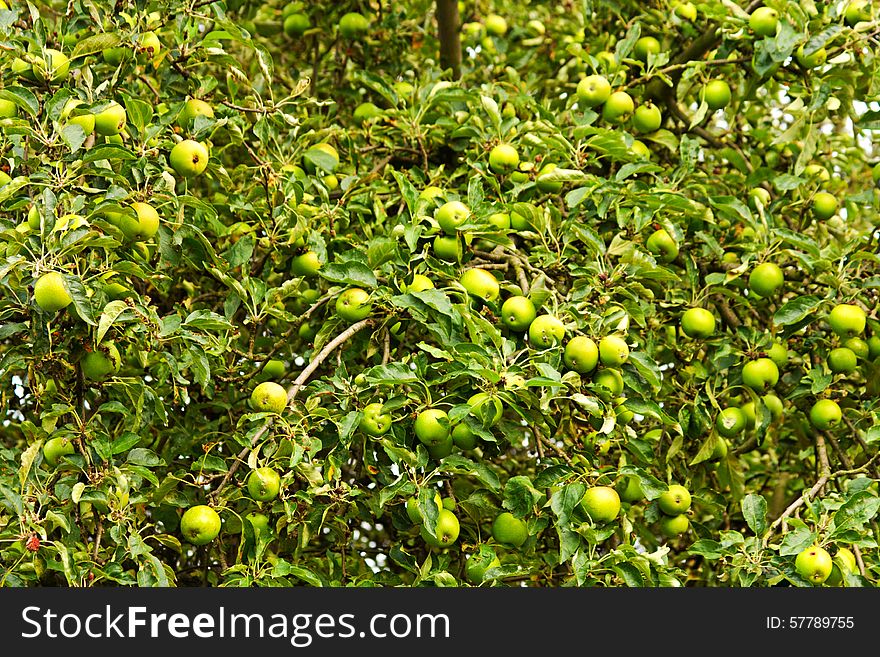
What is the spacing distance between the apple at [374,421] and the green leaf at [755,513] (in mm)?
902

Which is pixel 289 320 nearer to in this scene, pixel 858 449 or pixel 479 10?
pixel 858 449

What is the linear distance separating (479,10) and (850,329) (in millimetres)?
2208

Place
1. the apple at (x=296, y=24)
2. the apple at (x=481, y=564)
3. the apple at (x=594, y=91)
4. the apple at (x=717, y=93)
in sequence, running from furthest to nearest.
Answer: the apple at (x=296, y=24), the apple at (x=717, y=93), the apple at (x=594, y=91), the apple at (x=481, y=564)

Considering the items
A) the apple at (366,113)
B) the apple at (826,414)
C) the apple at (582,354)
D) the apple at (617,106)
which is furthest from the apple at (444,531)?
the apple at (366,113)

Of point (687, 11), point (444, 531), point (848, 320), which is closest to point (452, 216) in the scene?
point (444, 531)

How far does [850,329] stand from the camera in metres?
2.56

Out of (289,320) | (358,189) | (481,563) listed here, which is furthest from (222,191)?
(481,563)

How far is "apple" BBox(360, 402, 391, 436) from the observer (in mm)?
2072

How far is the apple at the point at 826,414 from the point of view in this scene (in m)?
2.62

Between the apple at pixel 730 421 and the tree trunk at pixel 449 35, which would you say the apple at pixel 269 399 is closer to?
the apple at pixel 730 421

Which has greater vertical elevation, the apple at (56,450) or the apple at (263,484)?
the apple at (56,450)

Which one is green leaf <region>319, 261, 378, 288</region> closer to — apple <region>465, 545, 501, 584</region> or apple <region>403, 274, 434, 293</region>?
apple <region>403, 274, 434, 293</region>

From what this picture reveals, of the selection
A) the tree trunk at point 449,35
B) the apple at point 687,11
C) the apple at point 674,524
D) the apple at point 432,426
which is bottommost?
the apple at point 674,524

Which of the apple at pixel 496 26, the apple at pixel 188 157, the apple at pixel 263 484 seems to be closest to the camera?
the apple at pixel 263 484
